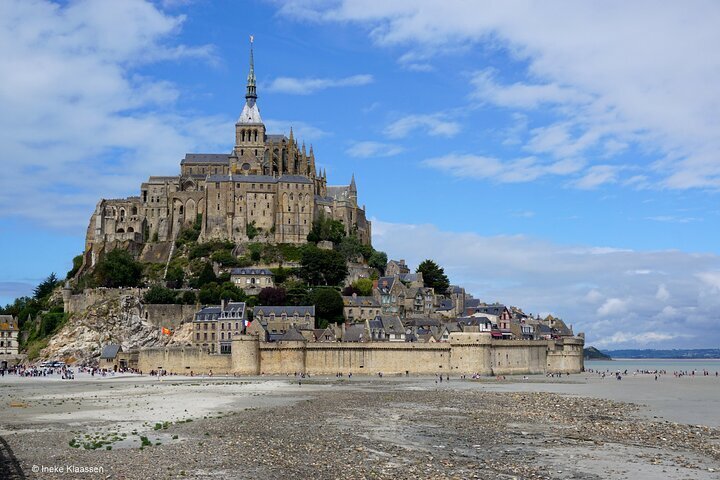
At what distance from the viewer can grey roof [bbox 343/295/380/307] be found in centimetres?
8700

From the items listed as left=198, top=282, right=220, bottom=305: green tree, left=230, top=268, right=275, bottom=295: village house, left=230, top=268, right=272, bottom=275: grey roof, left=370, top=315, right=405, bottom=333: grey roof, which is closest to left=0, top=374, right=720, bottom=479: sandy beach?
left=370, top=315, right=405, bottom=333: grey roof

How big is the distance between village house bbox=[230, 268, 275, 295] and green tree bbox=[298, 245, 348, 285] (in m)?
4.10

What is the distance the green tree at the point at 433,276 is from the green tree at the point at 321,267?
11339 mm

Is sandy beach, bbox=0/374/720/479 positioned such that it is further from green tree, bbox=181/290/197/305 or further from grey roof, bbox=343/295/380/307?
green tree, bbox=181/290/197/305

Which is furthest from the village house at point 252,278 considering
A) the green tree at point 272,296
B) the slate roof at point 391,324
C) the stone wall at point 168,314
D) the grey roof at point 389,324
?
the grey roof at point 389,324

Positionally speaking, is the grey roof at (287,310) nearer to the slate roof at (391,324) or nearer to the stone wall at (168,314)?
the slate roof at (391,324)

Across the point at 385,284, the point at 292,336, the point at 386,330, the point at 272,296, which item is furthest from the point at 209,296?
the point at 386,330

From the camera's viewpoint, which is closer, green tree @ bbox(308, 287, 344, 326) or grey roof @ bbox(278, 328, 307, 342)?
grey roof @ bbox(278, 328, 307, 342)

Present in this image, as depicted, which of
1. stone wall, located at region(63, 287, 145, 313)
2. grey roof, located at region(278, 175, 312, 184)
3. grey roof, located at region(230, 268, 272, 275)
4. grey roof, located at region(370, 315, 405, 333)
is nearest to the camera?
grey roof, located at region(370, 315, 405, 333)

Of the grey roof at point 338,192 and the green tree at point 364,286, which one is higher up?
the grey roof at point 338,192

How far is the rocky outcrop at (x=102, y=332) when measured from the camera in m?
84.0

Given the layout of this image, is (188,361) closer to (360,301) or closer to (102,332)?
(102,332)

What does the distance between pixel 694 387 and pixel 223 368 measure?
39.9 meters

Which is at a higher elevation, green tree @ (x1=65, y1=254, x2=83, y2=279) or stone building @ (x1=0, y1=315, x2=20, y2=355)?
green tree @ (x1=65, y1=254, x2=83, y2=279)
